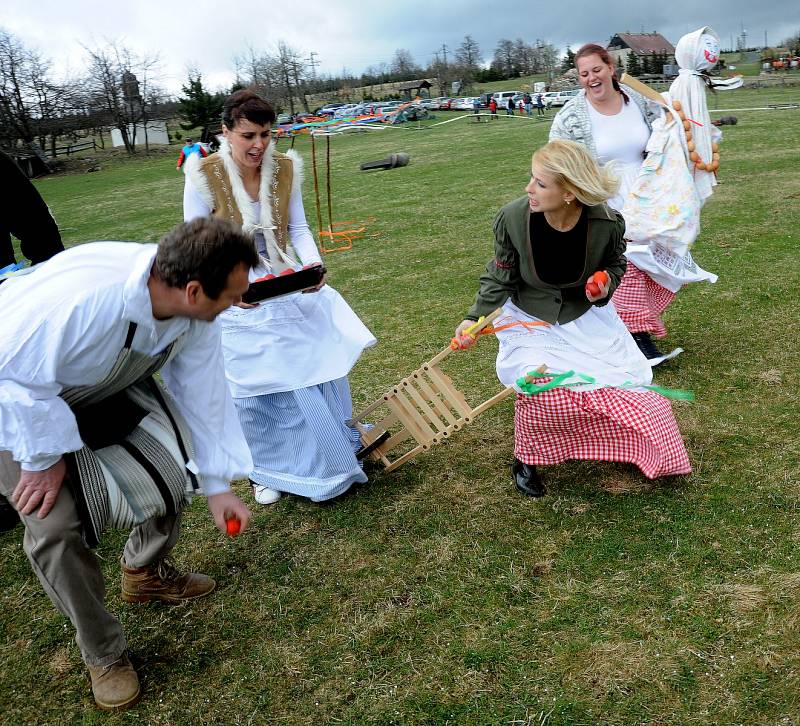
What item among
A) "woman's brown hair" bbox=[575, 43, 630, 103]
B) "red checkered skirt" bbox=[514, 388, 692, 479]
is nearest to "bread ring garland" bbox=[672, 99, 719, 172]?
"woman's brown hair" bbox=[575, 43, 630, 103]

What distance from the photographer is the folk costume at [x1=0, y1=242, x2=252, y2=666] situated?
Answer: 80.2 inches

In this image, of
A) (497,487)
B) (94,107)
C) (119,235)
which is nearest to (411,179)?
(119,235)

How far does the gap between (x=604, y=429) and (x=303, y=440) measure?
4.86ft

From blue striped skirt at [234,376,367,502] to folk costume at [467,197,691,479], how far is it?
2.84ft

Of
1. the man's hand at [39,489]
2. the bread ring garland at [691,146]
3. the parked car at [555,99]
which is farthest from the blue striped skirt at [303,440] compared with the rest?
the parked car at [555,99]

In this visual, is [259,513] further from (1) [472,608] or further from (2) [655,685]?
(2) [655,685]

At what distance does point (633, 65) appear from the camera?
176 ft

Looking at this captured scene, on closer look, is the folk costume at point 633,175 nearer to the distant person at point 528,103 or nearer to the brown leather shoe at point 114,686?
the brown leather shoe at point 114,686

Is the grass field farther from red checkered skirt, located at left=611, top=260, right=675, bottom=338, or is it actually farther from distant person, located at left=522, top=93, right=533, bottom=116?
distant person, located at left=522, top=93, right=533, bottom=116

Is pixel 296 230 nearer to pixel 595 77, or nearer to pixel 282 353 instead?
pixel 282 353

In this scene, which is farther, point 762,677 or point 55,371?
point 762,677

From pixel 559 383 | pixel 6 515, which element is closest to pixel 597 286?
pixel 559 383

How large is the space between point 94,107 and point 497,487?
4201 cm

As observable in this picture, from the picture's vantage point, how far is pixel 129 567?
3.01 metres
